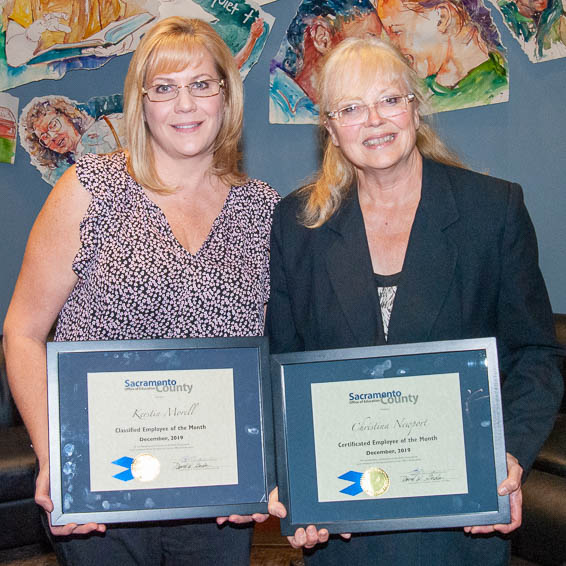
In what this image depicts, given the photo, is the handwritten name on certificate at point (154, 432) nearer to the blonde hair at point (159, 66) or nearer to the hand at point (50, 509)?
the hand at point (50, 509)

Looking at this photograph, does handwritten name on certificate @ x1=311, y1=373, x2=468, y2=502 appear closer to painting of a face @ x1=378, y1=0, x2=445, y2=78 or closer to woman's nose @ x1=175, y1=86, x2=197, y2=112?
woman's nose @ x1=175, y1=86, x2=197, y2=112

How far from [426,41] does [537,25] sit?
1.53 feet

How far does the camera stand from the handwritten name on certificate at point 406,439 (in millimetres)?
1417

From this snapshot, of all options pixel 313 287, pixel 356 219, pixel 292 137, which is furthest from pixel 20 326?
pixel 292 137

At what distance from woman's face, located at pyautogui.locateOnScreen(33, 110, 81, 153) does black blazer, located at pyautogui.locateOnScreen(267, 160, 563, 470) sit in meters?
2.48

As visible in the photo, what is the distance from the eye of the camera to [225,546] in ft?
5.46

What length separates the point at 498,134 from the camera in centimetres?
324

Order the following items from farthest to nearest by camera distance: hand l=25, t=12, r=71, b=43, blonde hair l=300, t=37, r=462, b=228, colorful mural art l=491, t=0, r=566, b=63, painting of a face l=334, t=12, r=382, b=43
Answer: hand l=25, t=12, r=71, b=43, painting of a face l=334, t=12, r=382, b=43, colorful mural art l=491, t=0, r=566, b=63, blonde hair l=300, t=37, r=462, b=228

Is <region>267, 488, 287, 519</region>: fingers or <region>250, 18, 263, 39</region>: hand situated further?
<region>250, 18, 263, 39</region>: hand

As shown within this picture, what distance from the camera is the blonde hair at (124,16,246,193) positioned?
5.58ft

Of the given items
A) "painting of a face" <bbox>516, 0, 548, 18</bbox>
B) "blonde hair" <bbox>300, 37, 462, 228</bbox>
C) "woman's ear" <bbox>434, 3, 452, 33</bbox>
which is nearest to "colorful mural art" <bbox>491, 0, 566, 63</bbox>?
"painting of a face" <bbox>516, 0, 548, 18</bbox>

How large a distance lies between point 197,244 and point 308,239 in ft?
0.87

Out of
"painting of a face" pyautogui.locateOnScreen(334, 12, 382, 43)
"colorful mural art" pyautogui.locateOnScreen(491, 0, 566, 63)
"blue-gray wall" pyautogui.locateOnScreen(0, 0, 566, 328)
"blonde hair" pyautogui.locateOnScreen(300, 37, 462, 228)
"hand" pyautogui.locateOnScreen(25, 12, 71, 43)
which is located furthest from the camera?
"hand" pyautogui.locateOnScreen(25, 12, 71, 43)
